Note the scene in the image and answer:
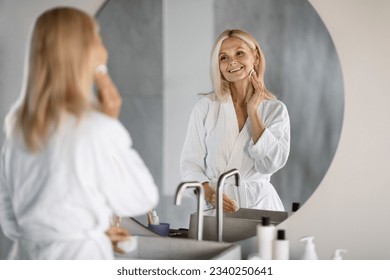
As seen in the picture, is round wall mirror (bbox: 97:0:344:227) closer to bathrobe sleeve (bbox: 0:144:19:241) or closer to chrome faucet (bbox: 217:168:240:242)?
chrome faucet (bbox: 217:168:240:242)

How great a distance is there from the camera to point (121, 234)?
5.52 ft

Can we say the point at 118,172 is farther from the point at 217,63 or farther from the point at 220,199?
the point at 217,63

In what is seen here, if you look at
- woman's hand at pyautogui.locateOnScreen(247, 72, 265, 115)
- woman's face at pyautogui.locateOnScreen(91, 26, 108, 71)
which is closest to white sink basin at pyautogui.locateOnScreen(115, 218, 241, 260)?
woman's hand at pyautogui.locateOnScreen(247, 72, 265, 115)

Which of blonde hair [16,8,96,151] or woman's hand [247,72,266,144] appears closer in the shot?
blonde hair [16,8,96,151]

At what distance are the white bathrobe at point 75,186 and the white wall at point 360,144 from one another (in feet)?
2.15

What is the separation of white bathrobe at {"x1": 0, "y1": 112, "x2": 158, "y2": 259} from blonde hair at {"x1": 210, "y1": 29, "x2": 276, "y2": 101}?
1.80ft

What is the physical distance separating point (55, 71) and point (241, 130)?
27.8 inches

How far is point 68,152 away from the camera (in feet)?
4.59

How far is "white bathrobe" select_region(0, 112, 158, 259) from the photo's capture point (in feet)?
4.58

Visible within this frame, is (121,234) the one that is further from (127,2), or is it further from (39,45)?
(127,2)

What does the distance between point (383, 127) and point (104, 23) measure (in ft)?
3.11

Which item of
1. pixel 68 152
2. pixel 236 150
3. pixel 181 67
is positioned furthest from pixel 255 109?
pixel 68 152

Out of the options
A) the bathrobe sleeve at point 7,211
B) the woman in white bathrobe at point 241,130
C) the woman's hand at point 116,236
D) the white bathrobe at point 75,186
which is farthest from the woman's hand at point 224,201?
the bathrobe sleeve at point 7,211

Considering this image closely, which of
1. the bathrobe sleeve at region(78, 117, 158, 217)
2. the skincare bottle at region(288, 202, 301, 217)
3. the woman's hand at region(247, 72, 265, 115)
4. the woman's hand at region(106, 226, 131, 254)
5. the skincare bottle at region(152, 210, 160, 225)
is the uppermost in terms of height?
the woman's hand at region(247, 72, 265, 115)
